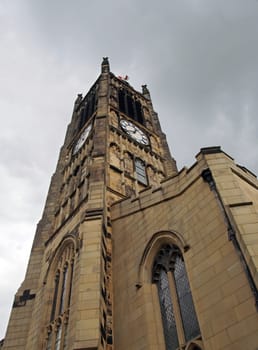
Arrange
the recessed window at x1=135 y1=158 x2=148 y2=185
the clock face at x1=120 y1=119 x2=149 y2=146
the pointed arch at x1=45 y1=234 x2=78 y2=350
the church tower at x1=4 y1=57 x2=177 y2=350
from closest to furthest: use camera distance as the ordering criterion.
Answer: the church tower at x1=4 y1=57 x2=177 y2=350
the pointed arch at x1=45 y1=234 x2=78 y2=350
the recessed window at x1=135 y1=158 x2=148 y2=185
the clock face at x1=120 y1=119 x2=149 y2=146

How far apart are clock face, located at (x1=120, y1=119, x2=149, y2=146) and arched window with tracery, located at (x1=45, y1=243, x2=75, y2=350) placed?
40.2ft

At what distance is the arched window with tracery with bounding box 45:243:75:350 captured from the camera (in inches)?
461

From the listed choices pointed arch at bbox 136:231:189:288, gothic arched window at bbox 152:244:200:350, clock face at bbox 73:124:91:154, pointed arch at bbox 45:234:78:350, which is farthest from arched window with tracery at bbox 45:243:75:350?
clock face at bbox 73:124:91:154

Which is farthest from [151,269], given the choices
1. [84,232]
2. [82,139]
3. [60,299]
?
[82,139]

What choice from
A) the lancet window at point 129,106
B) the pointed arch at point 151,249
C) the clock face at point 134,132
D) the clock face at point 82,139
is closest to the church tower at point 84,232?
the clock face at point 82,139

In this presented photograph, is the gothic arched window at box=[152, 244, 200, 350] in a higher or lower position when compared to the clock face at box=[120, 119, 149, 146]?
lower

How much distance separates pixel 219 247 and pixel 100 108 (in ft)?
59.1

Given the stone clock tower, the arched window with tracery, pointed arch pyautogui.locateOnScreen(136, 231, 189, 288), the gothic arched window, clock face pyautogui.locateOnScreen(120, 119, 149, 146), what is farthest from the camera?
clock face pyautogui.locateOnScreen(120, 119, 149, 146)

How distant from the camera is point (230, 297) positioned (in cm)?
803

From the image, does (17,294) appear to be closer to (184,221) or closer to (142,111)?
(184,221)

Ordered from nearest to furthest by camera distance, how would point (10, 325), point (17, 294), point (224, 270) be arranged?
1. point (224, 270)
2. point (10, 325)
3. point (17, 294)

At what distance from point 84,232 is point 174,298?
460 centimetres

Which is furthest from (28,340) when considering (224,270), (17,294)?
(224,270)

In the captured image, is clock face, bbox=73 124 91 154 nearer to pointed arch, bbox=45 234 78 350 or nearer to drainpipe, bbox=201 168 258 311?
pointed arch, bbox=45 234 78 350
